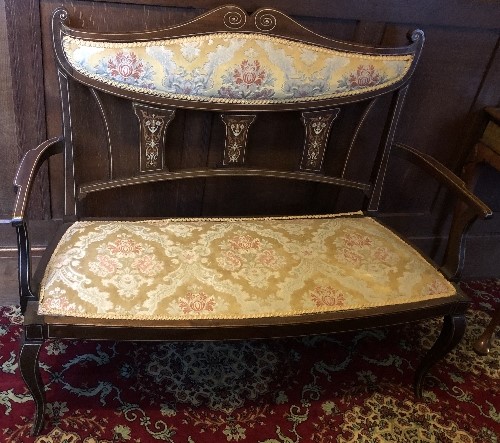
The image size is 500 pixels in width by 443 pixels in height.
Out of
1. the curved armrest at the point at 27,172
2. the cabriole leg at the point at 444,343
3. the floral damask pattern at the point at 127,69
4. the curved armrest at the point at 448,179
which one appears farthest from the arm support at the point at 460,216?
the curved armrest at the point at 27,172

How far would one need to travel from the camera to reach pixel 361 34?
1512mm

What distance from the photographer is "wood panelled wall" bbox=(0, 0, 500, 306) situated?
4.40 ft

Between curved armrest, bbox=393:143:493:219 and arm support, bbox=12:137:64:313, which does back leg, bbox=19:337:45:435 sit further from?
curved armrest, bbox=393:143:493:219

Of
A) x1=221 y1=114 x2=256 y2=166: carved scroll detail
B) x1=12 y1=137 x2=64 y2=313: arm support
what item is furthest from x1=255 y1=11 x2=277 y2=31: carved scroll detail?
x1=12 y1=137 x2=64 y2=313: arm support

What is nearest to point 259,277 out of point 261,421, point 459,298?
point 261,421

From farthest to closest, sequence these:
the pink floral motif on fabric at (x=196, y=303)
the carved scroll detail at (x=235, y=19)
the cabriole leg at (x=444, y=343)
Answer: the cabriole leg at (x=444, y=343) → the carved scroll detail at (x=235, y=19) → the pink floral motif on fabric at (x=196, y=303)

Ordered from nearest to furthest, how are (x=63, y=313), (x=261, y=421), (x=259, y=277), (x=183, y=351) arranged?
(x=63, y=313) < (x=259, y=277) < (x=261, y=421) < (x=183, y=351)

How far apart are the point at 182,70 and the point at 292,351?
0.91 meters

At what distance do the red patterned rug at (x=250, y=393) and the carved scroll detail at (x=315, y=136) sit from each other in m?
0.58

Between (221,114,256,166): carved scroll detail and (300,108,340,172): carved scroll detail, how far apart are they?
166 millimetres

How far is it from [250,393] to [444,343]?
1.83ft

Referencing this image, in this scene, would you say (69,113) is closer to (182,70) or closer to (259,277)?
(182,70)

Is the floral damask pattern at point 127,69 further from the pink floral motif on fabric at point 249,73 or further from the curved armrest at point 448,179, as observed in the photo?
the curved armrest at point 448,179

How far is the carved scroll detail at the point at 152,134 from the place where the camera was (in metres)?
1.38
